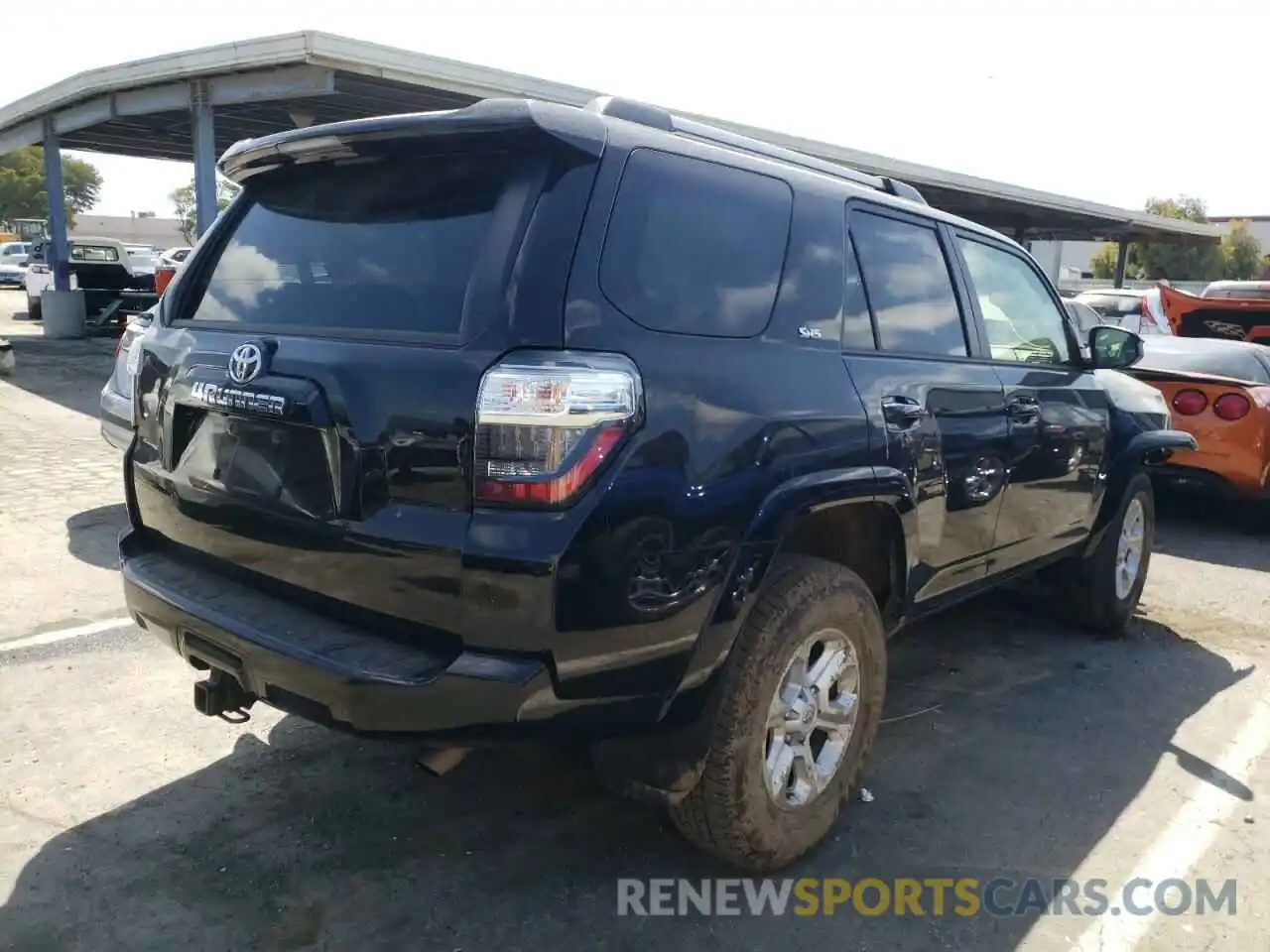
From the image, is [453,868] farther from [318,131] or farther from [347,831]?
[318,131]

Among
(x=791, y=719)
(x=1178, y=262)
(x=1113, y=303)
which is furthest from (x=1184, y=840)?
(x=1178, y=262)

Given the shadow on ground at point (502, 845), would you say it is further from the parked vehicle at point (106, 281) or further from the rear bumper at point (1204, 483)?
the parked vehicle at point (106, 281)

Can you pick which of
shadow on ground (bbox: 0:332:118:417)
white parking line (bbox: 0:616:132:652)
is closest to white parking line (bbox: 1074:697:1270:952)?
white parking line (bbox: 0:616:132:652)

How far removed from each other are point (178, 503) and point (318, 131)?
3.59 ft

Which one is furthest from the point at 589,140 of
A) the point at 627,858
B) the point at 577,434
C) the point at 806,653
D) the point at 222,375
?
the point at 627,858

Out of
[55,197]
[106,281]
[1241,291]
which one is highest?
[55,197]

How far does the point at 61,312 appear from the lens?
19.3 metres

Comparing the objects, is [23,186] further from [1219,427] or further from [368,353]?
[368,353]

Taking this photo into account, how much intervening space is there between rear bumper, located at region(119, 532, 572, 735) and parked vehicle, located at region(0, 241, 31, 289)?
3800 centimetres

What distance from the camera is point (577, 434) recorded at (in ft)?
7.30

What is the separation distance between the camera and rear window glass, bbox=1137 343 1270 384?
24.8 ft

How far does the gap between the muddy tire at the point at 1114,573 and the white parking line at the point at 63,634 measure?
448cm

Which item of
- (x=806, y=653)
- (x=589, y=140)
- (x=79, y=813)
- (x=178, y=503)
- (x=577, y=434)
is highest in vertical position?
(x=589, y=140)

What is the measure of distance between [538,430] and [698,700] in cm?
82
